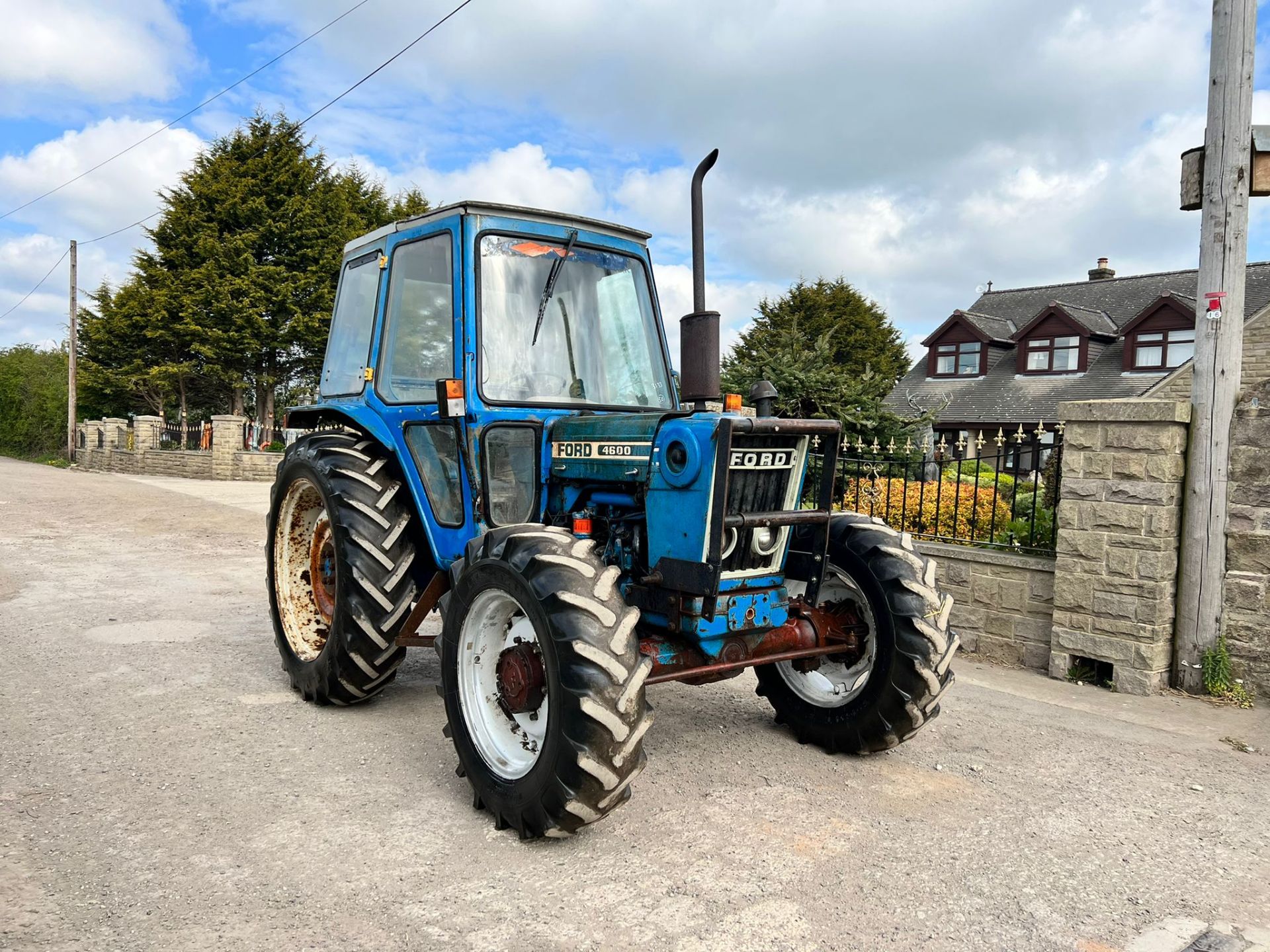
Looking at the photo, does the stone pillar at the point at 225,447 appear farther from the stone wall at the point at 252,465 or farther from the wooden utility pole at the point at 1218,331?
the wooden utility pole at the point at 1218,331

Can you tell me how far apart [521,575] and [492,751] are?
799 millimetres

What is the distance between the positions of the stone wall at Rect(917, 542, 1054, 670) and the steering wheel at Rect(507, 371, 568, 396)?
3.36 metres

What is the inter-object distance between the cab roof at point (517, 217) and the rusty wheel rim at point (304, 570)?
1.57 meters

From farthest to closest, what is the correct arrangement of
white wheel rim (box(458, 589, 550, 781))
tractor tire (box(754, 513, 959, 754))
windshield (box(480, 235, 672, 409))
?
windshield (box(480, 235, 672, 409)) → tractor tire (box(754, 513, 959, 754)) → white wheel rim (box(458, 589, 550, 781))

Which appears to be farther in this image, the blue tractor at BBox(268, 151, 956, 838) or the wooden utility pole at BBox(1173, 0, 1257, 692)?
the wooden utility pole at BBox(1173, 0, 1257, 692)

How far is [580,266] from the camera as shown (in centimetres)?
463

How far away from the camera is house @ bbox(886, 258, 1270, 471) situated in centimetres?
2520

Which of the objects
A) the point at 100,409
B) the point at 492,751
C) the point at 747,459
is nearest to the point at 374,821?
the point at 492,751

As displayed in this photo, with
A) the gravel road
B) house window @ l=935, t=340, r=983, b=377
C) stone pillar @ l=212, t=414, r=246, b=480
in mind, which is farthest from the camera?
house window @ l=935, t=340, r=983, b=377

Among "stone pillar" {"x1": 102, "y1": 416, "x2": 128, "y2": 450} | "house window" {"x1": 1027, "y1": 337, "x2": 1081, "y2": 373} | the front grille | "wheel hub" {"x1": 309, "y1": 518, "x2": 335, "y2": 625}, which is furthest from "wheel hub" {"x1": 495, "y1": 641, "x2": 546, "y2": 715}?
"house window" {"x1": 1027, "y1": 337, "x2": 1081, "y2": 373}

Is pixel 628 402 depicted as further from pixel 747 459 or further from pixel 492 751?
pixel 492 751

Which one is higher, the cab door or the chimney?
the chimney

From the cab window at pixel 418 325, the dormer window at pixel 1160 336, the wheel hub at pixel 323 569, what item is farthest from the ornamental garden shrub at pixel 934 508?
the dormer window at pixel 1160 336

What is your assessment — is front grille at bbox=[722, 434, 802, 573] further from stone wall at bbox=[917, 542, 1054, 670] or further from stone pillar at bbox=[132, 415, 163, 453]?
stone pillar at bbox=[132, 415, 163, 453]
